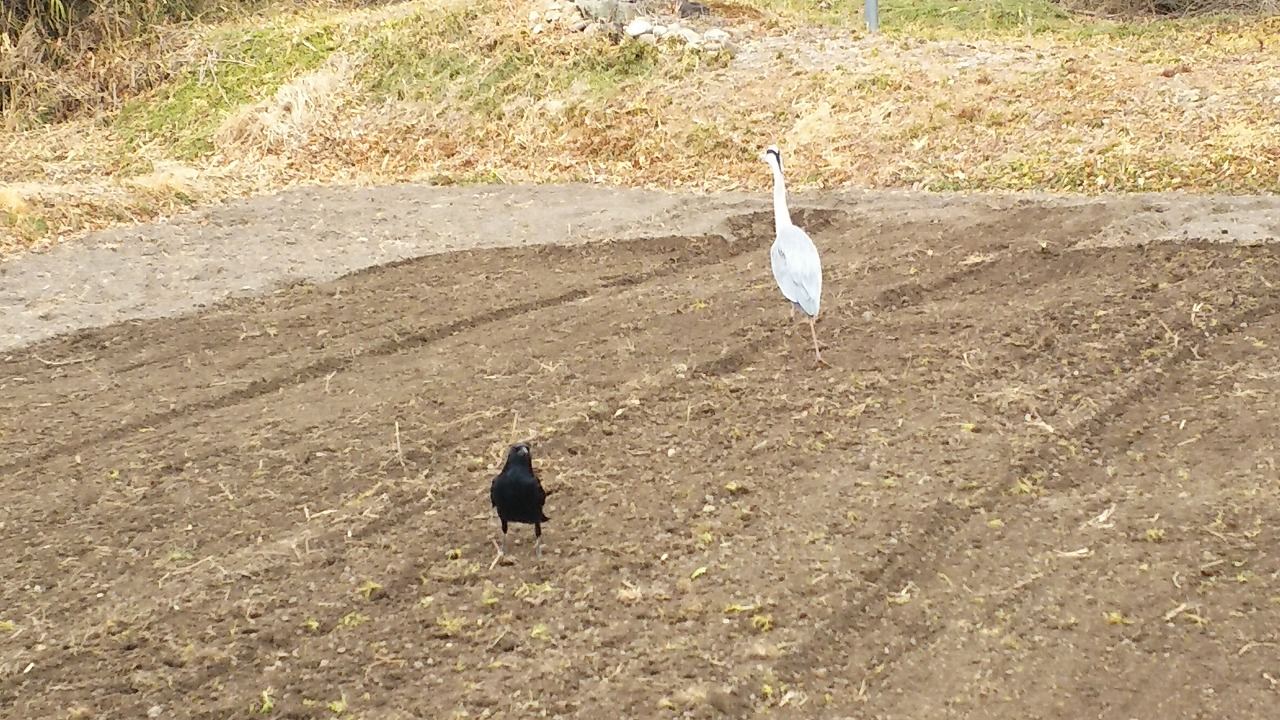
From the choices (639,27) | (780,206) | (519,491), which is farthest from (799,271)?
(639,27)

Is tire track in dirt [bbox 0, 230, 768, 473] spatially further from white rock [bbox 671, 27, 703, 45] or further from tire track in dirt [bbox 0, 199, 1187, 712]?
white rock [bbox 671, 27, 703, 45]

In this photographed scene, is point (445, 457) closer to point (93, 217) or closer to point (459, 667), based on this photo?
point (459, 667)

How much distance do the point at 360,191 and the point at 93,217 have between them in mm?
1983

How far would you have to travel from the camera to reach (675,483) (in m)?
4.23

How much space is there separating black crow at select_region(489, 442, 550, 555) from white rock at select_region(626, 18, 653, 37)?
8.61 metres

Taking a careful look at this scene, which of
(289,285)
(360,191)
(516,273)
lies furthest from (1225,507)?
(360,191)

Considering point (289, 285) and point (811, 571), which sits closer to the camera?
point (811, 571)

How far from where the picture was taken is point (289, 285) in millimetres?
6941

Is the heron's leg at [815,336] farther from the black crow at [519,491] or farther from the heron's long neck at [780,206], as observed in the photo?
the black crow at [519,491]

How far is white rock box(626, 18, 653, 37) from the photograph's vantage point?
37.7ft

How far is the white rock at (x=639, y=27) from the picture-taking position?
11.5m

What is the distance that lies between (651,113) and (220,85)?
16.4ft

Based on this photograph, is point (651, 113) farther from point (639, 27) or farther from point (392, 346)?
point (392, 346)

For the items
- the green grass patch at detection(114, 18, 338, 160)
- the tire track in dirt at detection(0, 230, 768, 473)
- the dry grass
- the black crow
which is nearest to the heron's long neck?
the tire track in dirt at detection(0, 230, 768, 473)
